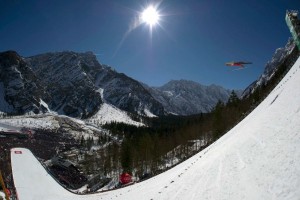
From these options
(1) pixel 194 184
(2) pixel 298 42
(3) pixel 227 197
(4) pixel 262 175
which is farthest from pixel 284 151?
(2) pixel 298 42

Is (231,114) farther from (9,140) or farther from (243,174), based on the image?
(9,140)

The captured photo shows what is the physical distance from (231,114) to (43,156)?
134 metres

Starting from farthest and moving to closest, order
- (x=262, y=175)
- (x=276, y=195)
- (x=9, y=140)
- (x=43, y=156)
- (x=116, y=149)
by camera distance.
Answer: (x=9, y=140), (x=43, y=156), (x=116, y=149), (x=262, y=175), (x=276, y=195)

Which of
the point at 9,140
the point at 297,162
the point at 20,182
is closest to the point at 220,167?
the point at 297,162

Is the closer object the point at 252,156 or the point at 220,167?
the point at 252,156

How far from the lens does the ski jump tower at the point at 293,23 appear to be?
62.9m

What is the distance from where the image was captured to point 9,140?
644ft

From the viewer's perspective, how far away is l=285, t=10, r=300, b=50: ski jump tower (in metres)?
62.9

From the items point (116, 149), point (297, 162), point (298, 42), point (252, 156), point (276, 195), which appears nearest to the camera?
point (276, 195)

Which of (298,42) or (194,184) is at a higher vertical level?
(298,42)

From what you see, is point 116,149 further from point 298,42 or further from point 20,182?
point 298,42

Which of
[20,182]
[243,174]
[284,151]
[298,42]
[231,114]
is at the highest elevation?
[298,42]

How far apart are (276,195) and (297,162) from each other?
1910 mm

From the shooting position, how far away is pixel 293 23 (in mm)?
65250
